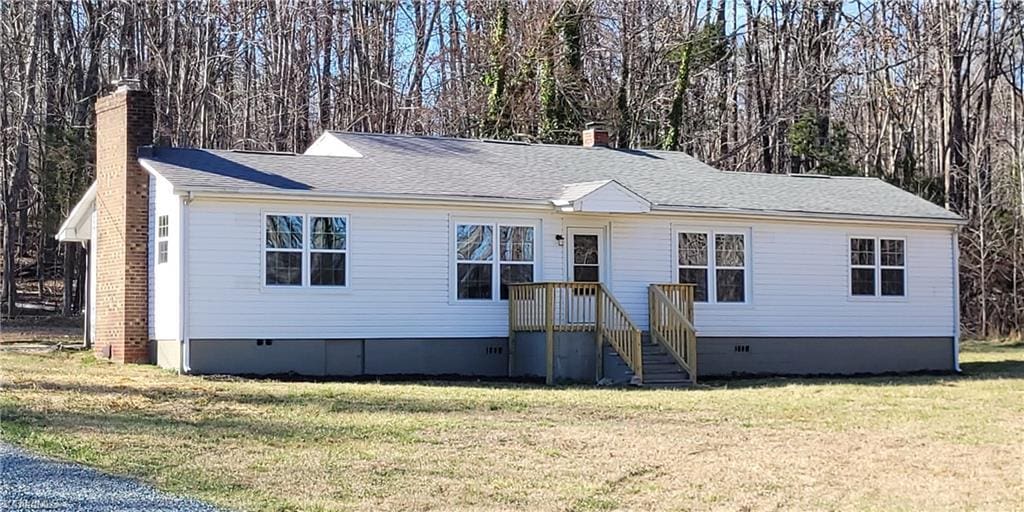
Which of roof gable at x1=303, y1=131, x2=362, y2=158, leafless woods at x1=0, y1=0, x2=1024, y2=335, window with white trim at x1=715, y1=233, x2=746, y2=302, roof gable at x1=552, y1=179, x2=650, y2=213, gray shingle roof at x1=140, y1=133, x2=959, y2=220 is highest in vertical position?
leafless woods at x1=0, y1=0, x2=1024, y2=335

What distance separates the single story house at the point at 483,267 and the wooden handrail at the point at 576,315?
4cm

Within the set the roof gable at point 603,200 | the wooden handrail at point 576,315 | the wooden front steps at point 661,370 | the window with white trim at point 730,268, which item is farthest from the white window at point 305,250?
the window with white trim at point 730,268

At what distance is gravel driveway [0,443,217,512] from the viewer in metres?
8.36

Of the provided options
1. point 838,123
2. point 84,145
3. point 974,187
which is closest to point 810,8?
point 838,123

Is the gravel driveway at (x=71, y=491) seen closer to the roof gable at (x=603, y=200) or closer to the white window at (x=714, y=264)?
the roof gable at (x=603, y=200)

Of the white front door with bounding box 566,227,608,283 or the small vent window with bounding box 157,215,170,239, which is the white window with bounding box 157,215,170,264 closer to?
the small vent window with bounding box 157,215,170,239

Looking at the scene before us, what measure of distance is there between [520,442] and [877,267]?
13.6 meters

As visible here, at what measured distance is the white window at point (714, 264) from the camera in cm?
2239

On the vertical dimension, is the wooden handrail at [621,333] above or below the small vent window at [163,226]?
below

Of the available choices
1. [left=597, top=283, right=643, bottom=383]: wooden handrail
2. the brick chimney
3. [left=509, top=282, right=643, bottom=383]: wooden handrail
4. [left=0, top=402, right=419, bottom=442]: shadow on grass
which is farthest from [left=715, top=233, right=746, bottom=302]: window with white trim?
[left=0, top=402, right=419, bottom=442]: shadow on grass

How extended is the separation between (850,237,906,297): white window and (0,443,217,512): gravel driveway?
56.4ft

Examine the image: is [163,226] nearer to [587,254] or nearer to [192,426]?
[587,254]

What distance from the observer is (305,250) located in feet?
64.0

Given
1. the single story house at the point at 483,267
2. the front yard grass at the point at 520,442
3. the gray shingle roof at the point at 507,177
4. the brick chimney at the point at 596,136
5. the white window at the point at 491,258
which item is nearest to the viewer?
the front yard grass at the point at 520,442
